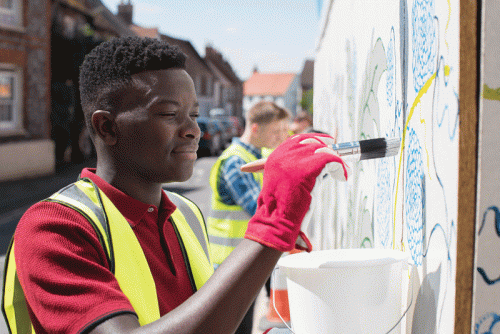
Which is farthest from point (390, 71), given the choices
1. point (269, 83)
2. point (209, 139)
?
point (269, 83)

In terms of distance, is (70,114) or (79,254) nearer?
(79,254)

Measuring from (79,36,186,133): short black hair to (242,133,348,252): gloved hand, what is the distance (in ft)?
1.53

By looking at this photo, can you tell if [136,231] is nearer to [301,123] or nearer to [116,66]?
[116,66]

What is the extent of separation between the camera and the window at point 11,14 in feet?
42.2

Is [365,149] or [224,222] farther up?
[365,149]

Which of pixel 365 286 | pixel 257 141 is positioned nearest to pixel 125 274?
pixel 365 286

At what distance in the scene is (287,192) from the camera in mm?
1000

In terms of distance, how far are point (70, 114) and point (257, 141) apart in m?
14.0

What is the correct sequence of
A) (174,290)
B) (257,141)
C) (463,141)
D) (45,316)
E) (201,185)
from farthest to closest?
(201,185) → (257,141) → (174,290) → (45,316) → (463,141)

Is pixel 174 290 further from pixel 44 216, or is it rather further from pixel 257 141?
pixel 257 141

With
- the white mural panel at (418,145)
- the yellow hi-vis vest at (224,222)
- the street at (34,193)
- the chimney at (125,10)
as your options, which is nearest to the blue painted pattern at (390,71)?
the white mural panel at (418,145)

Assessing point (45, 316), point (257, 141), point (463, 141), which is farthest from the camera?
point (257, 141)

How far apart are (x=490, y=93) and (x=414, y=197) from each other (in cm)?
39

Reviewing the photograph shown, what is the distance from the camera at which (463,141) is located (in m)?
0.86
